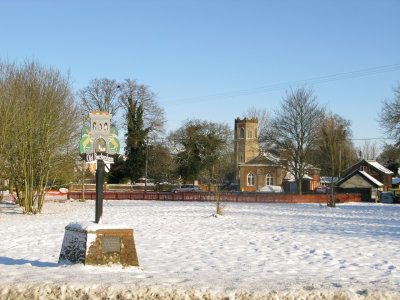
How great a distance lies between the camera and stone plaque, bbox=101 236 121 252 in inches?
347

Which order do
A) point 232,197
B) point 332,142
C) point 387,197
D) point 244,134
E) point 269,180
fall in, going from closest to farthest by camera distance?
point 332,142
point 232,197
point 387,197
point 269,180
point 244,134

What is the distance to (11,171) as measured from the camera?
86.0ft

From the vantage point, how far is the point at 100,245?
8758mm

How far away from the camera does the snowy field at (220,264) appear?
265 inches

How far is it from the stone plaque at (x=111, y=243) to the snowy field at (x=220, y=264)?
44 centimetres

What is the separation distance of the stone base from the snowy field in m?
0.23

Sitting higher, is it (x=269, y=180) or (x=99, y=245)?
(x=269, y=180)

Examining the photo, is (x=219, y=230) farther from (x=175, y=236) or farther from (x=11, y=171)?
(x=11, y=171)

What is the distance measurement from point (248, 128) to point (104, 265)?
84.0 m

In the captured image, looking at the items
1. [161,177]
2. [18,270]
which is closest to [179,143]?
[161,177]

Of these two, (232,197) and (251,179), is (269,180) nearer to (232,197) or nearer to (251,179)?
(251,179)

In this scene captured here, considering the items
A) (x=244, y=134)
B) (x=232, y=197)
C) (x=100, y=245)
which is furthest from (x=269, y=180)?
(x=100, y=245)

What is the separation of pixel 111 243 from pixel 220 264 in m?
2.88

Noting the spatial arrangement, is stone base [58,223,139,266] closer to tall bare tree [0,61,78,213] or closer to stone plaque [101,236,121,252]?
stone plaque [101,236,121,252]
